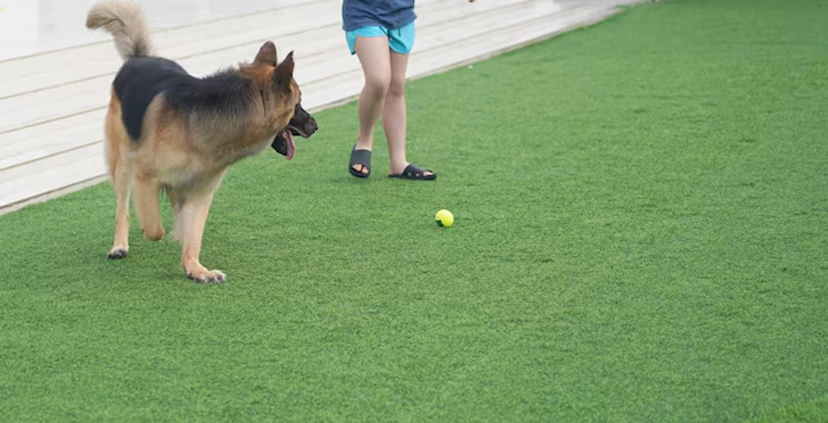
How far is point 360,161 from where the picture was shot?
20.8ft

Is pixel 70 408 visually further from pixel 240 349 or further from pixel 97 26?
pixel 97 26

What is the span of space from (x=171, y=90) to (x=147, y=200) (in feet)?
1.69

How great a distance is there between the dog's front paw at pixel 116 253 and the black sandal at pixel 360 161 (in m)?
1.84

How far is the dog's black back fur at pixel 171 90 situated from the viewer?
420 cm

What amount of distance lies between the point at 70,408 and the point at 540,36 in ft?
31.0

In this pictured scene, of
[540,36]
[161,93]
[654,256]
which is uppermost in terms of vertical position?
[161,93]

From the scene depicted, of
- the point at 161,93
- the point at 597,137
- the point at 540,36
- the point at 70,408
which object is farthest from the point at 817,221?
the point at 540,36

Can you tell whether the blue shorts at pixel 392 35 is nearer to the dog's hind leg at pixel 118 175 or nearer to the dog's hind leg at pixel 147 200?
the dog's hind leg at pixel 118 175

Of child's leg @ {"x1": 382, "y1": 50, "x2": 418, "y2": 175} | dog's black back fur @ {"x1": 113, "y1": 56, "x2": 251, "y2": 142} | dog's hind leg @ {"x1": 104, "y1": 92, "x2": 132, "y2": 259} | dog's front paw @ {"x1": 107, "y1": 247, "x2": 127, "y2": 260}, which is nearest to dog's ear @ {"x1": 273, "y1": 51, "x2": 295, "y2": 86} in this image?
dog's black back fur @ {"x1": 113, "y1": 56, "x2": 251, "y2": 142}

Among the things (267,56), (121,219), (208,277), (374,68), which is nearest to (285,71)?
(267,56)

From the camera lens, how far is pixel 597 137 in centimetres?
722

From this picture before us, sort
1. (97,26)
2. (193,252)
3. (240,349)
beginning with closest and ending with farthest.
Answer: (240,349)
(193,252)
(97,26)

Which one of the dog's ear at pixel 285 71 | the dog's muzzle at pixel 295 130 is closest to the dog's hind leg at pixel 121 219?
the dog's muzzle at pixel 295 130

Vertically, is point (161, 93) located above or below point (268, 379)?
above
